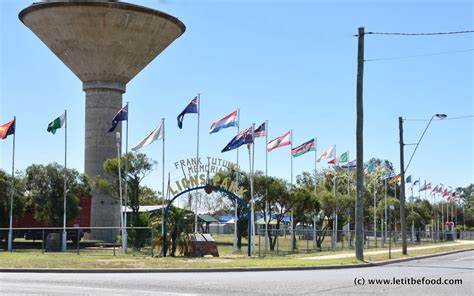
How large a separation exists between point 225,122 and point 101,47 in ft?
61.8

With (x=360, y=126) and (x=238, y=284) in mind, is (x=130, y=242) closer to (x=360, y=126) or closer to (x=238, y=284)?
(x=360, y=126)

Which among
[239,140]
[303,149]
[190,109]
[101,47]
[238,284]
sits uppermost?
[101,47]

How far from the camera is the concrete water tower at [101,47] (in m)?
51.9

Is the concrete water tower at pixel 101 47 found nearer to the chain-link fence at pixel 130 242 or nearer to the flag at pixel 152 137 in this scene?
the chain-link fence at pixel 130 242

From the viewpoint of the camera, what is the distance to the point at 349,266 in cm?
2723

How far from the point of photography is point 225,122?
128ft

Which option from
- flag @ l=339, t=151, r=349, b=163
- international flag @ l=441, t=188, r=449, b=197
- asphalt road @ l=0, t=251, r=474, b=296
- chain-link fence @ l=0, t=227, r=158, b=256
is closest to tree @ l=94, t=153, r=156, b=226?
chain-link fence @ l=0, t=227, r=158, b=256

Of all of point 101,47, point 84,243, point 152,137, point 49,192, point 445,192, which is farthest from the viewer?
point 445,192

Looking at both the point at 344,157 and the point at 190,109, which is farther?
the point at 344,157

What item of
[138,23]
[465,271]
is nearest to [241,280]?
[465,271]

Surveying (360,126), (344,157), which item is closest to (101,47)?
(344,157)

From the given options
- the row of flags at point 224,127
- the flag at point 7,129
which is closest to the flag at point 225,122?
the row of flags at point 224,127

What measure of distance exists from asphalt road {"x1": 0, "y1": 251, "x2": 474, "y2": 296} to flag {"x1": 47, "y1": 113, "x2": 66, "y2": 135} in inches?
784

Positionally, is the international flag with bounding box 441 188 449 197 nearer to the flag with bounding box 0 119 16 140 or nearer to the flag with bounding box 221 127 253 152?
the flag with bounding box 221 127 253 152
